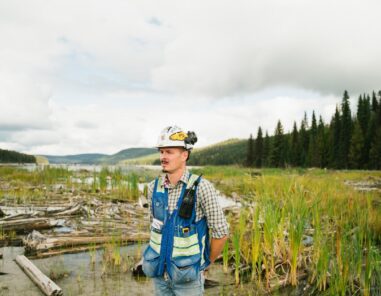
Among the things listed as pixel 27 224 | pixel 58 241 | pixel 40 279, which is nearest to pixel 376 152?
pixel 27 224

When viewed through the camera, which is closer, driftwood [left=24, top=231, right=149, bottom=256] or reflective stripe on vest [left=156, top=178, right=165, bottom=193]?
reflective stripe on vest [left=156, top=178, right=165, bottom=193]

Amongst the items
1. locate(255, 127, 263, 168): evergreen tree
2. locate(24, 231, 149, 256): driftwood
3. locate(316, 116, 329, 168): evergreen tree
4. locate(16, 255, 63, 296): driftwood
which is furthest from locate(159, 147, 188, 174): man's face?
locate(255, 127, 263, 168): evergreen tree

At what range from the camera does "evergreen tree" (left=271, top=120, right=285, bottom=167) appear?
8512cm

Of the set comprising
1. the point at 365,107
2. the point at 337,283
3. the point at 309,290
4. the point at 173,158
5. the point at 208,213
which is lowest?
the point at 309,290

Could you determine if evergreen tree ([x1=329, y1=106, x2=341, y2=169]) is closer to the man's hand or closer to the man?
the man's hand

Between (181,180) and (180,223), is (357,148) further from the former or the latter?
(180,223)

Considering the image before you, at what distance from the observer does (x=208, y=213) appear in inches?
129

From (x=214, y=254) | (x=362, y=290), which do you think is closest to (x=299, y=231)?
(x=362, y=290)

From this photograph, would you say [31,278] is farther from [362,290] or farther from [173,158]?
[362,290]

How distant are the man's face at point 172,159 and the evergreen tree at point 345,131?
7110 cm

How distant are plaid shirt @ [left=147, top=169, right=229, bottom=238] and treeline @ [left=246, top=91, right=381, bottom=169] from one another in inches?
2603

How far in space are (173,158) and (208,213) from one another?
2.12 ft

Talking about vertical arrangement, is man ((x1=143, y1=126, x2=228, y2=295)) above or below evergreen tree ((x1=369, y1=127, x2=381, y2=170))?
below

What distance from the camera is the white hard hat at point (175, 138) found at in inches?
132
